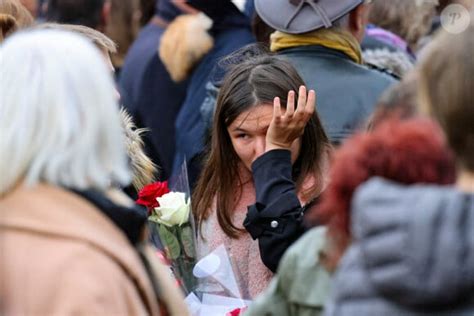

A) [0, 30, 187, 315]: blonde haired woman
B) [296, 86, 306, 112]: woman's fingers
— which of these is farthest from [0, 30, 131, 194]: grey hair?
[296, 86, 306, 112]: woman's fingers

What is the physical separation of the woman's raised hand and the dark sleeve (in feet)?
0.34

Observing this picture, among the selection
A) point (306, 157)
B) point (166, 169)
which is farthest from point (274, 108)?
point (166, 169)

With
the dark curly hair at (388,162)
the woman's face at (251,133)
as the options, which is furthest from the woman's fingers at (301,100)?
the dark curly hair at (388,162)

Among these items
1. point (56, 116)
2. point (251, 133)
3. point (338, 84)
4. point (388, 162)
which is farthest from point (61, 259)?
point (338, 84)

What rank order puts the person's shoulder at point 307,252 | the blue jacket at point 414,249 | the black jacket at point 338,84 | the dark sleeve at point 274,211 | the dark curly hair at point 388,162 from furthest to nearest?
1. the black jacket at point 338,84
2. the dark sleeve at point 274,211
3. the person's shoulder at point 307,252
4. the dark curly hair at point 388,162
5. the blue jacket at point 414,249

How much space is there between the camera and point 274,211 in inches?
148

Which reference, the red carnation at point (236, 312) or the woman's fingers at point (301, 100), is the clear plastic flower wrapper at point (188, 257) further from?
the woman's fingers at point (301, 100)

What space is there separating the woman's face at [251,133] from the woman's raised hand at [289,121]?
0.42 ft

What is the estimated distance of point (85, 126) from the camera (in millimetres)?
2680

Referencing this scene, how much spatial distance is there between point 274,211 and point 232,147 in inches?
25.7

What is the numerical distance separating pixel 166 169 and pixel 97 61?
471 centimetres

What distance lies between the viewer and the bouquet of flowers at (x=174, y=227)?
157 inches

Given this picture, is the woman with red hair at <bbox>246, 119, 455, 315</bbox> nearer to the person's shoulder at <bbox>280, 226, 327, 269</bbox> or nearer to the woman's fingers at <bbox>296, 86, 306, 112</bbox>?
the person's shoulder at <bbox>280, 226, 327, 269</bbox>

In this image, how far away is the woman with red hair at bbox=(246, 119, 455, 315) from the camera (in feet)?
8.34
